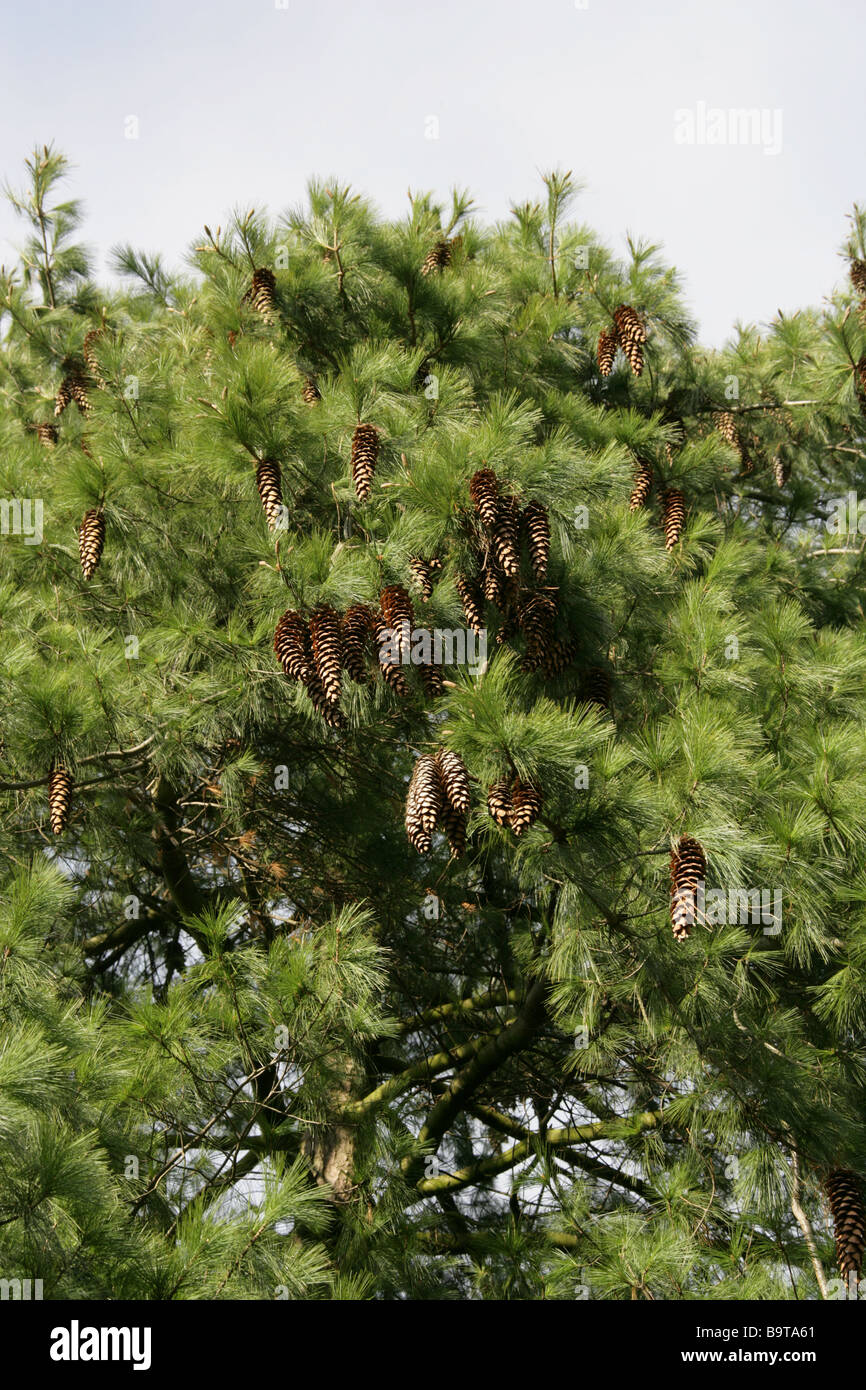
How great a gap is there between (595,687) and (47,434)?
2.78 meters

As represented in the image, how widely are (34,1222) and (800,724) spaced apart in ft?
8.69

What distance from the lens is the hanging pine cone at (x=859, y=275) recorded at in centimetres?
552

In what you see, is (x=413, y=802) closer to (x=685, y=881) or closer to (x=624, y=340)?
(x=685, y=881)

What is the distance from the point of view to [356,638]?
124 inches

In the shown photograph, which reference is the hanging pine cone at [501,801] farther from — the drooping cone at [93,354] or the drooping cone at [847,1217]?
the drooping cone at [93,354]

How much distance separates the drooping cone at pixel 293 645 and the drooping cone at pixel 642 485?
1.64m

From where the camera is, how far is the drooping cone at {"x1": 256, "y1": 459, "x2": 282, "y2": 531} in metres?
3.47

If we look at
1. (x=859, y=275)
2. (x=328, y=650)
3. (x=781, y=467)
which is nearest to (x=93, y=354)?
(x=328, y=650)

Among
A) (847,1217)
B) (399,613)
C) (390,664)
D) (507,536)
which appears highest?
(507,536)

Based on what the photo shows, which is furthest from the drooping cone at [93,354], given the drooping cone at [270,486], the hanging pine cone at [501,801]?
the hanging pine cone at [501,801]

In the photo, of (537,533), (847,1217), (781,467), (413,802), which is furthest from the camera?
(781,467)

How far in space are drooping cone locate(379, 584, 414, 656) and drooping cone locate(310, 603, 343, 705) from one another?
0.43 ft

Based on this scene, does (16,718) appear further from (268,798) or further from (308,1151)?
(308,1151)
